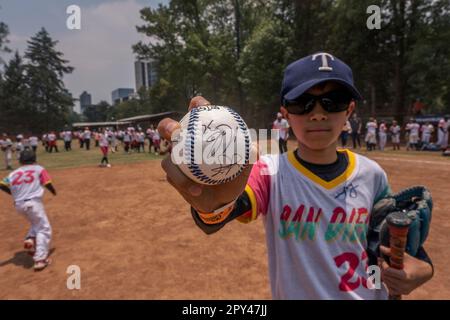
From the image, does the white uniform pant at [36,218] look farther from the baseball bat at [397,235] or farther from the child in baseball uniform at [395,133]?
the child in baseball uniform at [395,133]

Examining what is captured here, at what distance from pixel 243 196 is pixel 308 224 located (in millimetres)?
413

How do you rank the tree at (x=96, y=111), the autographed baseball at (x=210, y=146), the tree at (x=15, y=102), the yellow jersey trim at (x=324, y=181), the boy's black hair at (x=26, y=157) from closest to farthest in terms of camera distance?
1. the autographed baseball at (x=210, y=146)
2. the yellow jersey trim at (x=324, y=181)
3. the boy's black hair at (x=26, y=157)
4. the tree at (x=15, y=102)
5. the tree at (x=96, y=111)

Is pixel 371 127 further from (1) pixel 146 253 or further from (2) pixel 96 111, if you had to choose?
(2) pixel 96 111

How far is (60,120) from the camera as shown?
5644 cm

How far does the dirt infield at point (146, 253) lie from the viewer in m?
4.01

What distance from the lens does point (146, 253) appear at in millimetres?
5191

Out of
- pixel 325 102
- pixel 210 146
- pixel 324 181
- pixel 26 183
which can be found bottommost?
pixel 26 183

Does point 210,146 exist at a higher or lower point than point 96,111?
lower

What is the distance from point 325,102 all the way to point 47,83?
6623 cm

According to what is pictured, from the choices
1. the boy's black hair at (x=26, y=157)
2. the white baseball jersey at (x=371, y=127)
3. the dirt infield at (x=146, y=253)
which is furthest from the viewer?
the white baseball jersey at (x=371, y=127)

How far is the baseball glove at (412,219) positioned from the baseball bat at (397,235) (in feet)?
0.30

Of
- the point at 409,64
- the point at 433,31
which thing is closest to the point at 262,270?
the point at 409,64

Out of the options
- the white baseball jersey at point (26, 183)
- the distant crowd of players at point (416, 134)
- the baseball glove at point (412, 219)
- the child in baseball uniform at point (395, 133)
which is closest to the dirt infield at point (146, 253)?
the white baseball jersey at point (26, 183)

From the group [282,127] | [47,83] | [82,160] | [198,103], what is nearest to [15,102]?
[47,83]
